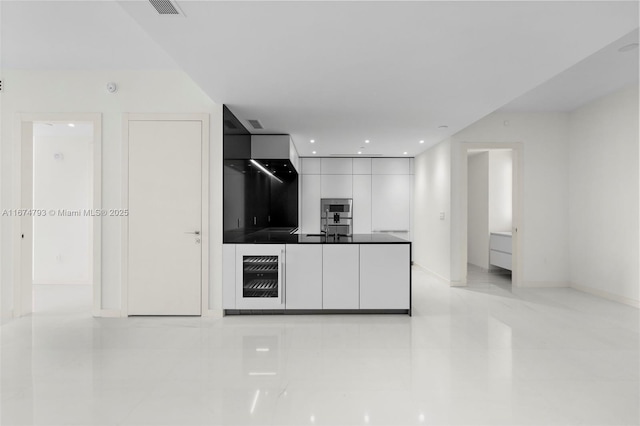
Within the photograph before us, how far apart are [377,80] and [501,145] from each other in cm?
350

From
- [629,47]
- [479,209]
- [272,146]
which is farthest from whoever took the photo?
[479,209]

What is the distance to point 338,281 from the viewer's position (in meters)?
4.11

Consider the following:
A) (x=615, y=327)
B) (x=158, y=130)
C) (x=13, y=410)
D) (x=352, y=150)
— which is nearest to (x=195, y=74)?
→ (x=158, y=130)

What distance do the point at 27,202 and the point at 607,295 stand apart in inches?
294

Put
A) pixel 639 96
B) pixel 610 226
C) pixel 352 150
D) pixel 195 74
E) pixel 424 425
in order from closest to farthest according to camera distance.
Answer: pixel 424 425, pixel 195 74, pixel 639 96, pixel 610 226, pixel 352 150

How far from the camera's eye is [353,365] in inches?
106

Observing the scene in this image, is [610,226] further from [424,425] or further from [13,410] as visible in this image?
[13,410]

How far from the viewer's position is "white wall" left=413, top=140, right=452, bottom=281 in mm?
5945

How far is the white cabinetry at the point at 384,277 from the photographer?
4121 millimetres

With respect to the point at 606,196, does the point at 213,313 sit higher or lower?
lower

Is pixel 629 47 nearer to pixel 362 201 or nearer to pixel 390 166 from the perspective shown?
pixel 390 166

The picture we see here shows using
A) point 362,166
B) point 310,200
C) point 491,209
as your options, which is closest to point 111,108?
point 310,200

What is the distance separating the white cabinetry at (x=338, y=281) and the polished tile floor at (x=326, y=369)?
0.18 m

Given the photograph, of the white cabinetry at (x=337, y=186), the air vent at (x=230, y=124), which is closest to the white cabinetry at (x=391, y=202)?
the white cabinetry at (x=337, y=186)
